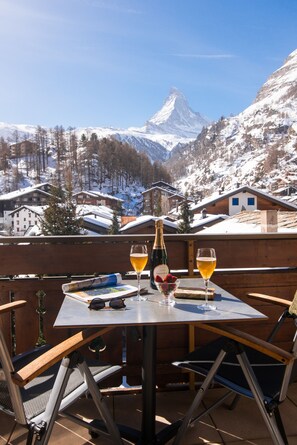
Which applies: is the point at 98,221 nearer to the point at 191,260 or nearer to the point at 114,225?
the point at 114,225

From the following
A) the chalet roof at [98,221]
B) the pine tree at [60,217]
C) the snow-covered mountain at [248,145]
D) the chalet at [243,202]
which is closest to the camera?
the pine tree at [60,217]

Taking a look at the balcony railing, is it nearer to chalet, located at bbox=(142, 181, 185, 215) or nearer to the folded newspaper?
the folded newspaper

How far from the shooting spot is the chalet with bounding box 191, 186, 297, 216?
2658 cm

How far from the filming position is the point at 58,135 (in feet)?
188

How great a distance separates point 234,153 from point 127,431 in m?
97.9

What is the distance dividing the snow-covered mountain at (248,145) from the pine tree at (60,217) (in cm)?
4134

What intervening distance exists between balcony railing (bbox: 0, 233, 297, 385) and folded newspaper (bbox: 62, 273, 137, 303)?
0.44 m

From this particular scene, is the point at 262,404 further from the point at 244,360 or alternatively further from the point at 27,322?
the point at 27,322

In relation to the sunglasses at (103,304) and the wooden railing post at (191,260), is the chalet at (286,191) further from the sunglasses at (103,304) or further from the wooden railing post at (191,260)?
the sunglasses at (103,304)

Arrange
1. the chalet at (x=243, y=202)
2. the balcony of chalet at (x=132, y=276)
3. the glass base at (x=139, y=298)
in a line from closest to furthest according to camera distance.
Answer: the glass base at (x=139, y=298), the balcony of chalet at (x=132, y=276), the chalet at (x=243, y=202)

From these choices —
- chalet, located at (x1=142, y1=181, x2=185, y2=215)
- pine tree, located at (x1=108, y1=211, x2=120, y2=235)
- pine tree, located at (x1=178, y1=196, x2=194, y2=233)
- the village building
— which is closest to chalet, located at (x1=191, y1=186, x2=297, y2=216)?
pine tree, located at (x1=178, y1=196, x2=194, y2=233)

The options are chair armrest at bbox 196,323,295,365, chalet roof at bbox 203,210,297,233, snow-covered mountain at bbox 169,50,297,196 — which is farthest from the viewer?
snow-covered mountain at bbox 169,50,297,196

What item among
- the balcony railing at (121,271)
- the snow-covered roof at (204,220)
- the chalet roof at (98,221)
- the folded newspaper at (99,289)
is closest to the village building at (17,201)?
the chalet roof at (98,221)

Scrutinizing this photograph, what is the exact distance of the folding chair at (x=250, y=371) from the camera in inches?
52.4
